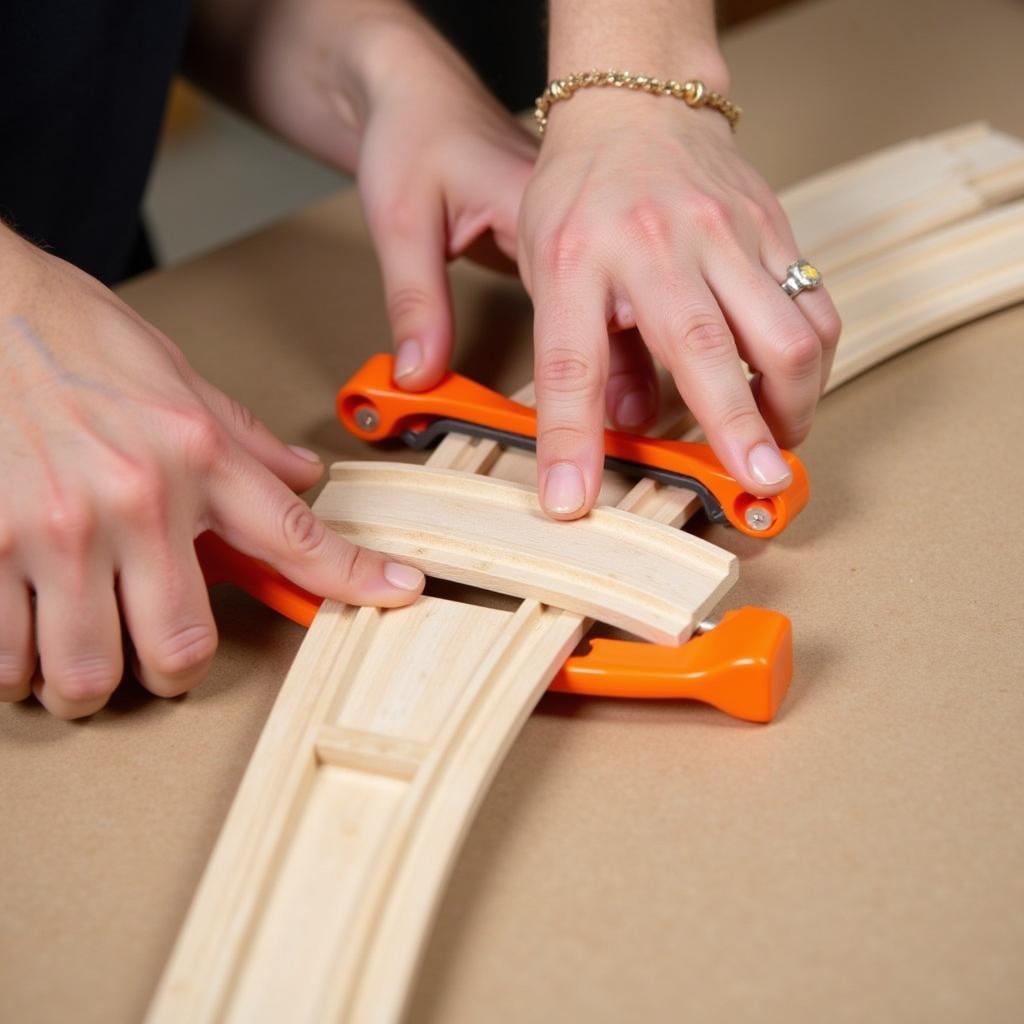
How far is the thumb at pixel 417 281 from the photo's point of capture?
4.36 ft

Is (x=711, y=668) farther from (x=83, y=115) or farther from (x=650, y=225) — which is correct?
(x=83, y=115)

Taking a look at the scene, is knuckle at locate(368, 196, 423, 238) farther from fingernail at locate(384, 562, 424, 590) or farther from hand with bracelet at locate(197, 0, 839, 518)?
fingernail at locate(384, 562, 424, 590)

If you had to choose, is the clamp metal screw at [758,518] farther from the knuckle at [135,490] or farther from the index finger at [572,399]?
the knuckle at [135,490]

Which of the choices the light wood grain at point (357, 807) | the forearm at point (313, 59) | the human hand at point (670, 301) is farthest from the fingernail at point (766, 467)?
the forearm at point (313, 59)

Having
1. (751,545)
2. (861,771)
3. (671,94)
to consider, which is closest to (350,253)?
(671,94)

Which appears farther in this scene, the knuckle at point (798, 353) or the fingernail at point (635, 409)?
the fingernail at point (635, 409)

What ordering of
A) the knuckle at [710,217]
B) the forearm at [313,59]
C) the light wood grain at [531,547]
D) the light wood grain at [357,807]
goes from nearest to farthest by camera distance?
the light wood grain at [357,807] → the light wood grain at [531,547] → the knuckle at [710,217] → the forearm at [313,59]

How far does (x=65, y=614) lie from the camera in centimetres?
93

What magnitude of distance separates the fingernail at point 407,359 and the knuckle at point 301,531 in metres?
0.32

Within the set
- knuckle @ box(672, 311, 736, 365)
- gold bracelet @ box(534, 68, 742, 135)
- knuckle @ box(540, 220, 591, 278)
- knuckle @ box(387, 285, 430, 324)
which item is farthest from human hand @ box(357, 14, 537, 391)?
knuckle @ box(672, 311, 736, 365)

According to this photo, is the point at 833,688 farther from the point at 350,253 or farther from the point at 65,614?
the point at 350,253

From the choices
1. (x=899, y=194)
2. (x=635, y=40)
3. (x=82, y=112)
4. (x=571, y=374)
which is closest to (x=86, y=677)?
(x=571, y=374)

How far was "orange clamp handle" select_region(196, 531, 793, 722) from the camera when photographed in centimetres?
96

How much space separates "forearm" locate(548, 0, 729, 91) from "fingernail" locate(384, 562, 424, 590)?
567 millimetres
